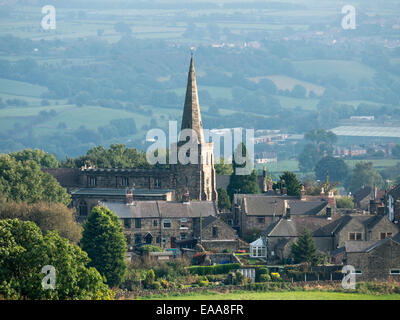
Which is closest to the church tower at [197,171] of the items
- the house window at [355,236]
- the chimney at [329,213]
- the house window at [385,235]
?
the chimney at [329,213]

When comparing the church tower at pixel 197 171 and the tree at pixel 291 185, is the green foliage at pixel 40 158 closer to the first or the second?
the church tower at pixel 197 171

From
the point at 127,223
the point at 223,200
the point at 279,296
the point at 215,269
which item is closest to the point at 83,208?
the point at 223,200

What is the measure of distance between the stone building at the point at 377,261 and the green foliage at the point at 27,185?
2878 cm

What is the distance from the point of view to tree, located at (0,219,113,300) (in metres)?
49.0

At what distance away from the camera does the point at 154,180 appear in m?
103

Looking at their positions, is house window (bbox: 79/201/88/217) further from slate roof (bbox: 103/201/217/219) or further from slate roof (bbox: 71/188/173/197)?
slate roof (bbox: 103/201/217/219)

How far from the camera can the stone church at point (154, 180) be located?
3917 inches

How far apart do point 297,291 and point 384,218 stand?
1162 cm

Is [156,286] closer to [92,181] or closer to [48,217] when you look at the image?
[48,217]

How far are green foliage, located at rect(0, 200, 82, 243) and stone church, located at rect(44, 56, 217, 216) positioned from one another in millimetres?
17221

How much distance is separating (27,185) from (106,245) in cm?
2089

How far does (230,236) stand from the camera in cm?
8375

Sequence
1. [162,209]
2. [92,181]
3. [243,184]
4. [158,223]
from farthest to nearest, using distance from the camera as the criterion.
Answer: [92,181]
[243,184]
[162,209]
[158,223]
